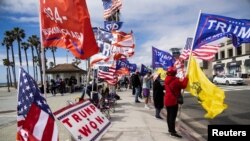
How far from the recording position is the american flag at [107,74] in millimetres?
16156

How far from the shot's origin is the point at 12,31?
75.7 meters

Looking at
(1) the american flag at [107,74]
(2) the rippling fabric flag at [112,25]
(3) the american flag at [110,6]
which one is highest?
(3) the american flag at [110,6]

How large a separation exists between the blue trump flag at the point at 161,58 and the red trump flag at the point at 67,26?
11328mm

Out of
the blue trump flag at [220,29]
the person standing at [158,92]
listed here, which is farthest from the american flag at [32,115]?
the person standing at [158,92]

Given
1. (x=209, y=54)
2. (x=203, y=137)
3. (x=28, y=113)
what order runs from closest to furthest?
1. (x=28, y=113)
2. (x=203, y=137)
3. (x=209, y=54)

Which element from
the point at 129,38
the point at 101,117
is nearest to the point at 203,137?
the point at 101,117

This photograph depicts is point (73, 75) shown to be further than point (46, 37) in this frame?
Yes

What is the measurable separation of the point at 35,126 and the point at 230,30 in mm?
6497

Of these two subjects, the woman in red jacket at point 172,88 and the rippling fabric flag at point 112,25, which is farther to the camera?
the rippling fabric flag at point 112,25

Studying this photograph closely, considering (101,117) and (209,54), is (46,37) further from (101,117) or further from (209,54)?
(209,54)

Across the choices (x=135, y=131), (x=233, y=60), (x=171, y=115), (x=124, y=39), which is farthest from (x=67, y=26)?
(x=233, y=60)

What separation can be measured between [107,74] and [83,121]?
10.8 metres

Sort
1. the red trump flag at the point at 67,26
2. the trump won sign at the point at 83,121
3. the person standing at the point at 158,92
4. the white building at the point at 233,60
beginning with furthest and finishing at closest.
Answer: the white building at the point at 233,60 < the person standing at the point at 158,92 < the red trump flag at the point at 67,26 < the trump won sign at the point at 83,121

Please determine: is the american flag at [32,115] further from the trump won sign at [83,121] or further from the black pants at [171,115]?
the black pants at [171,115]
